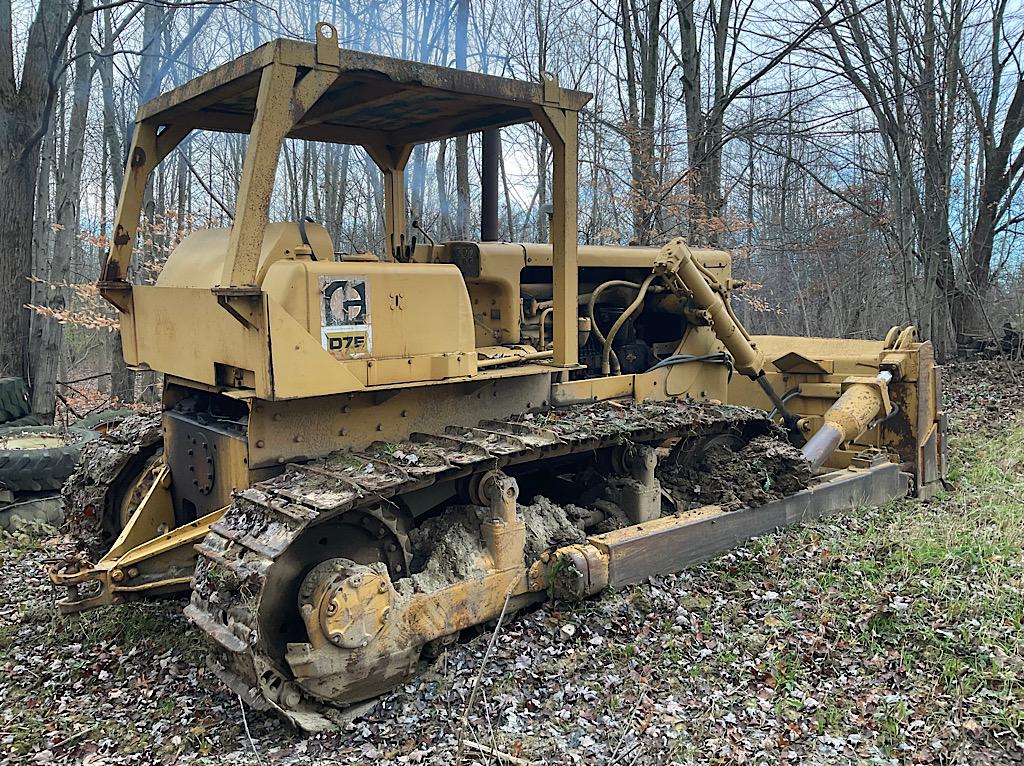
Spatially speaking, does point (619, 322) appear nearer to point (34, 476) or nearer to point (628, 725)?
point (628, 725)

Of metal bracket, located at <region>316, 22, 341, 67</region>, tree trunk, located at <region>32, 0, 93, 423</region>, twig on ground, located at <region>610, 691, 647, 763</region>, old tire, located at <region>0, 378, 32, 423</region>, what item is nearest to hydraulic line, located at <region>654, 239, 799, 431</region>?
metal bracket, located at <region>316, 22, 341, 67</region>

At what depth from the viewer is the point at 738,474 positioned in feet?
19.6

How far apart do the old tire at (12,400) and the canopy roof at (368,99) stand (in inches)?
206

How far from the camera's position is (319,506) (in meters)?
3.71

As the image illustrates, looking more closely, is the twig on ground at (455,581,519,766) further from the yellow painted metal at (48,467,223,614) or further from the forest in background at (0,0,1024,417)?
the forest in background at (0,0,1024,417)

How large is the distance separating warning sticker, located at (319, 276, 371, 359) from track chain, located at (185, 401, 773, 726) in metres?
0.55

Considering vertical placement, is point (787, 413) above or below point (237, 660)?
above

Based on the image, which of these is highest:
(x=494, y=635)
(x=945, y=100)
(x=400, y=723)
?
(x=945, y=100)

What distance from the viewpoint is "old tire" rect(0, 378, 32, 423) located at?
9.13 m

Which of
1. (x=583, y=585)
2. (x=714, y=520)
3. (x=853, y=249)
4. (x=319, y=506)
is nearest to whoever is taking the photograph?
(x=319, y=506)

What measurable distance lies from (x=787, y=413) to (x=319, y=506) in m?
5.14

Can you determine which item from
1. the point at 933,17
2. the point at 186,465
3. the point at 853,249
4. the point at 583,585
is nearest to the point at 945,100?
the point at 933,17

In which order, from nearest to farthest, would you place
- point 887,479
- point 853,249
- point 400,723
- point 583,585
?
point 400,723 → point 583,585 → point 887,479 → point 853,249

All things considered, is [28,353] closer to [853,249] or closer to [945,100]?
[945,100]
